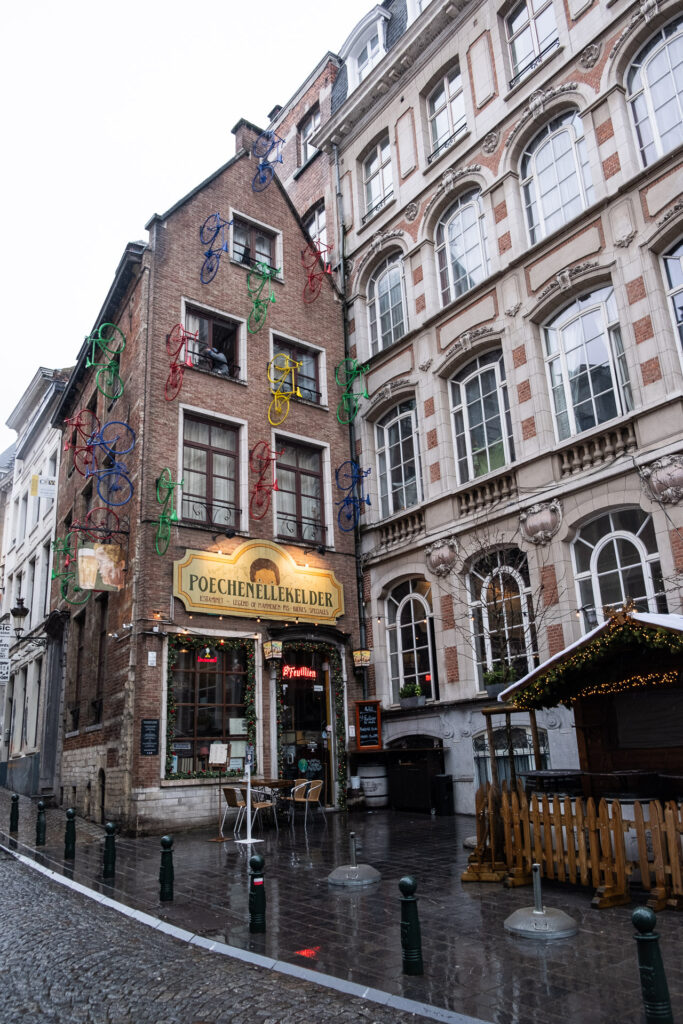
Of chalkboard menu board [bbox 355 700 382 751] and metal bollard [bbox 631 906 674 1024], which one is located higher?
chalkboard menu board [bbox 355 700 382 751]

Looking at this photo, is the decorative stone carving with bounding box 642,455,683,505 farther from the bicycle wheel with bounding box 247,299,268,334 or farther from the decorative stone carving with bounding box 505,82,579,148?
the bicycle wheel with bounding box 247,299,268,334

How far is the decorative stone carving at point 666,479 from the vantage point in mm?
12961

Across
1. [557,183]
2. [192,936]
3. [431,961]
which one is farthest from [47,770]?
[557,183]

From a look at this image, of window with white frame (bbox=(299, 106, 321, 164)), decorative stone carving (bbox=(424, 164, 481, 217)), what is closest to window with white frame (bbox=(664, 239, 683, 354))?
decorative stone carving (bbox=(424, 164, 481, 217))

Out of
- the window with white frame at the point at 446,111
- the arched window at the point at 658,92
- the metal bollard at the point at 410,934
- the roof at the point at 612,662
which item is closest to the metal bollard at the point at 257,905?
the metal bollard at the point at 410,934

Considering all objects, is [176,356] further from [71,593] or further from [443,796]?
[443,796]

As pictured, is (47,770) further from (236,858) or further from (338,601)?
(236,858)

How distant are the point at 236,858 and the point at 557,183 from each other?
48.2 ft

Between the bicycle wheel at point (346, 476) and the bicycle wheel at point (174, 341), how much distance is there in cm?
520

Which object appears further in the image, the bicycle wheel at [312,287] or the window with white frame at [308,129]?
the window with white frame at [308,129]

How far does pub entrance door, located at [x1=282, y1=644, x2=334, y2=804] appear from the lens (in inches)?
693

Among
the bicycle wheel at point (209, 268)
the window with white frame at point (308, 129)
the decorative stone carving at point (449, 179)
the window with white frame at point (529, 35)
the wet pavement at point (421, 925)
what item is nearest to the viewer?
the wet pavement at point (421, 925)

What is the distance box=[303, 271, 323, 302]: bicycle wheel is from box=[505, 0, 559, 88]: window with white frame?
22.7ft

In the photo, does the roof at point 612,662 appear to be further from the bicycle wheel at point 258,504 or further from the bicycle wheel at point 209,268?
the bicycle wheel at point 209,268
